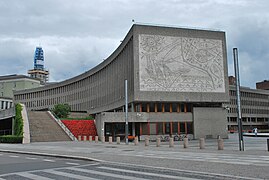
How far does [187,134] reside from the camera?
53438mm

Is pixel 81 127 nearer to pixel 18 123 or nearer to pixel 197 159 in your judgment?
pixel 18 123

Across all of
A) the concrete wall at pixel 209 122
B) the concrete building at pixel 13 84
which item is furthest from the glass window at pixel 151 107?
the concrete building at pixel 13 84

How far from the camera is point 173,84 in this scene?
53.5 meters

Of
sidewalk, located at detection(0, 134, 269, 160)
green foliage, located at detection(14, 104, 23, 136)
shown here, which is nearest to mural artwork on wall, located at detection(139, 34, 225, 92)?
green foliage, located at detection(14, 104, 23, 136)

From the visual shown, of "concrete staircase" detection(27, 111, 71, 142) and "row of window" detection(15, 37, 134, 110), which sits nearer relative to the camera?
"concrete staircase" detection(27, 111, 71, 142)

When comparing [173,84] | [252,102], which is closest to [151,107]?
[173,84]

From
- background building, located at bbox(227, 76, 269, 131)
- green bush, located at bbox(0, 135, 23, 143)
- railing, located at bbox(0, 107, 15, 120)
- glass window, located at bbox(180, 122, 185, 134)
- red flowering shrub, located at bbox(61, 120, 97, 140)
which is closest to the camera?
green bush, located at bbox(0, 135, 23, 143)

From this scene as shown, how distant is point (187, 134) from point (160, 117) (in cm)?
552

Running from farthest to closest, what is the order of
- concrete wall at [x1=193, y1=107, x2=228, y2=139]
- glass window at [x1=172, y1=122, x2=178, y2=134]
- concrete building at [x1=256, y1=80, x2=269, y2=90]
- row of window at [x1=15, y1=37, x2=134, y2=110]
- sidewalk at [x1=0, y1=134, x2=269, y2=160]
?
concrete building at [x1=256, y1=80, x2=269, y2=90] < row of window at [x1=15, y1=37, x2=134, y2=110] < concrete wall at [x1=193, y1=107, x2=228, y2=139] < glass window at [x1=172, y1=122, x2=178, y2=134] < sidewalk at [x1=0, y1=134, x2=269, y2=160]

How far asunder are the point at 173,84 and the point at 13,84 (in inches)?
3713

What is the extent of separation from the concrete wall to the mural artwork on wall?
358 centimetres

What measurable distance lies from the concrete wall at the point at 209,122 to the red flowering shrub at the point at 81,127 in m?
17.3

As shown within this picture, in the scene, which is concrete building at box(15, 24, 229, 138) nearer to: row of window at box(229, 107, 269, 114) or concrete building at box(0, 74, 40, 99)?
row of window at box(229, 107, 269, 114)

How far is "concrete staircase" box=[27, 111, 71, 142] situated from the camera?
153 ft
